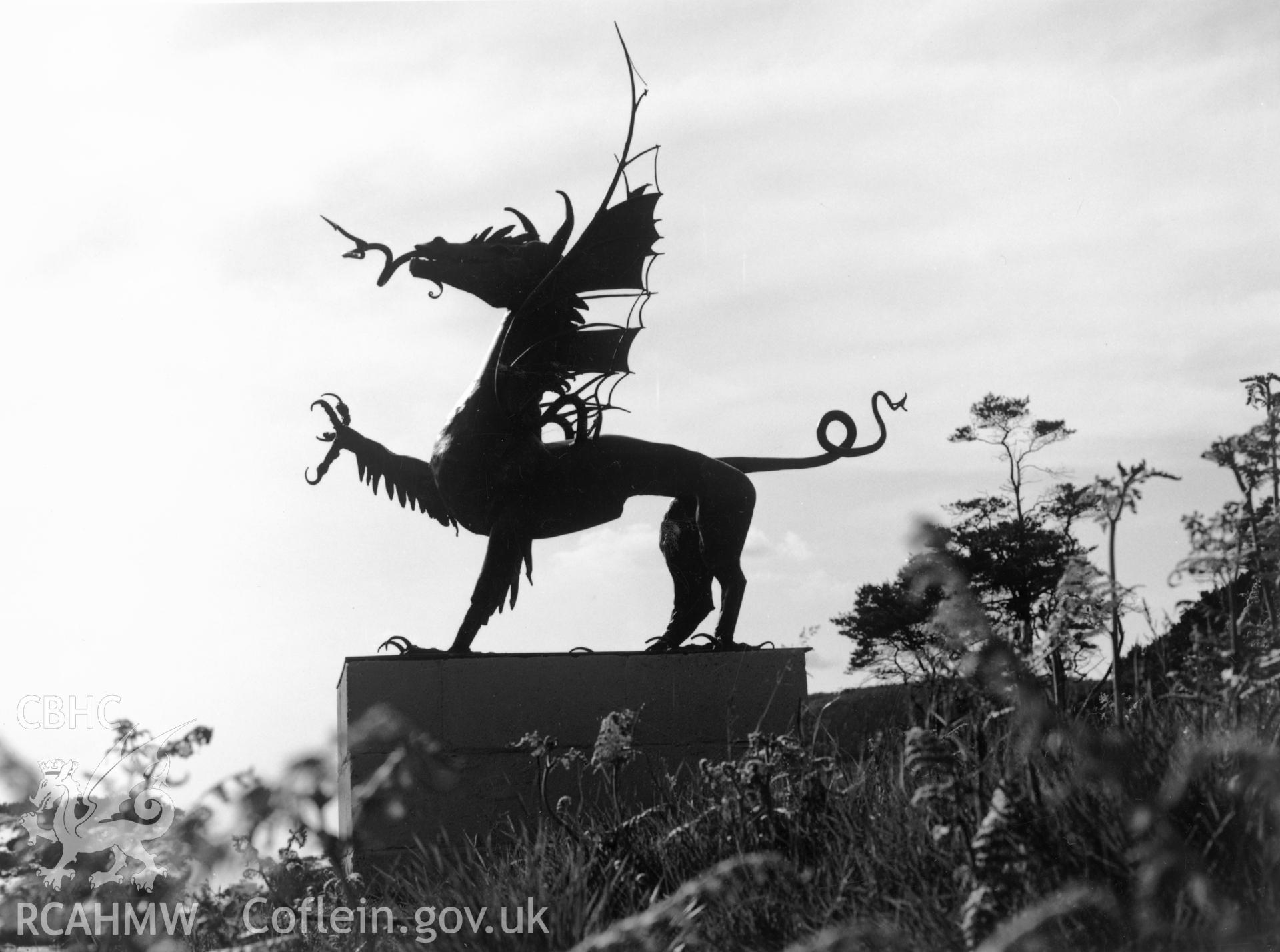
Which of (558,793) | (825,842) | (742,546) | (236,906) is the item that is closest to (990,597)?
(742,546)

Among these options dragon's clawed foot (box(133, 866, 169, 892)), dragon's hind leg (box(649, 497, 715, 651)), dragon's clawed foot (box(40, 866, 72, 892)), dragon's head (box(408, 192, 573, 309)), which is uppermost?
dragon's head (box(408, 192, 573, 309))

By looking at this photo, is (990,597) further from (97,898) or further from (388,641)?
(97,898)

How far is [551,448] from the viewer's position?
7.74m

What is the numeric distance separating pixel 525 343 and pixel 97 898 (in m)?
4.68

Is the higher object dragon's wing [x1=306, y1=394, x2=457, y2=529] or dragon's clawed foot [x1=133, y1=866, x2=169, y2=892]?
dragon's wing [x1=306, y1=394, x2=457, y2=529]

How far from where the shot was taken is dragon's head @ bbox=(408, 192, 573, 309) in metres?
7.81

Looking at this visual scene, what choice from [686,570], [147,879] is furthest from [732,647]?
[147,879]

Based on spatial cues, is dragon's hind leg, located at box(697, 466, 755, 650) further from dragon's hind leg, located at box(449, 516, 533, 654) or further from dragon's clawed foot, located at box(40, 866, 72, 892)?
dragon's clawed foot, located at box(40, 866, 72, 892)

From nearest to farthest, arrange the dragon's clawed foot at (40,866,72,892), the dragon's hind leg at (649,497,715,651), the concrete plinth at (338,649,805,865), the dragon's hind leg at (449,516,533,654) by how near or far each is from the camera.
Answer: the dragon's clawed foot at (40,866,72,892) < the concrete plinth at (338,649,805,865) < the dragon's hind leg at (449,516,533,654) < the dragon's hind leg at (649,497,715,651)

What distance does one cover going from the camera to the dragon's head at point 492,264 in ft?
25.6

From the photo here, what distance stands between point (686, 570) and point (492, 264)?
2.00m

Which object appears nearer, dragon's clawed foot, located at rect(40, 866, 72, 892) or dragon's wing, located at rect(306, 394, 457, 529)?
dragon's clawed foot, located at rect(40, 866, 72, 892)

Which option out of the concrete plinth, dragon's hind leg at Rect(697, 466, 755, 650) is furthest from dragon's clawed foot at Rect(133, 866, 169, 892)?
dragon's hind leg at Rect(697, 466, 755, 650)

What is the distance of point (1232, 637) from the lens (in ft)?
12.7
